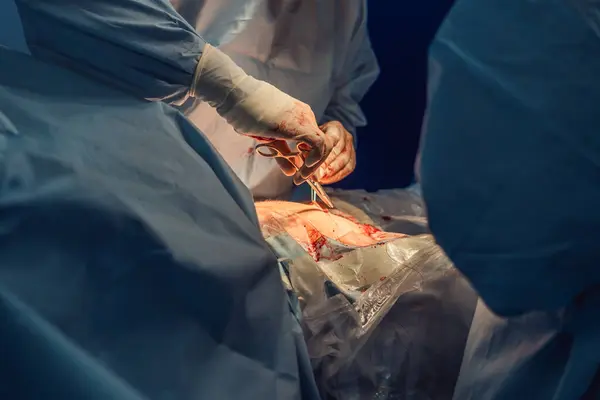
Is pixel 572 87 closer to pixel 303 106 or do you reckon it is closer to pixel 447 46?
pixel 447 46

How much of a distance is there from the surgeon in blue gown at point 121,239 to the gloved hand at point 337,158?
56 centimetres

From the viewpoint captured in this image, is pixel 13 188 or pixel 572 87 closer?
pixel 572 87

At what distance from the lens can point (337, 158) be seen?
4.47 feet

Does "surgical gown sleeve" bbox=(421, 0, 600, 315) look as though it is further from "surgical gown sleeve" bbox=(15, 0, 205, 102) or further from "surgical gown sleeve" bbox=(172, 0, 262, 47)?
"surgical gown sleeve" bbox=(172, 0, 262, 47)

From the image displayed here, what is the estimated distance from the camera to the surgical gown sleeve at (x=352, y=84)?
5.25 ft

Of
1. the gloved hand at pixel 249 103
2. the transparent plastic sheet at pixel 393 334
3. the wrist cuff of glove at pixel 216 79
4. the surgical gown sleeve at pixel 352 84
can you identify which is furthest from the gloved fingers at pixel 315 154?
the surgical gown sleeve at pixel 352 84

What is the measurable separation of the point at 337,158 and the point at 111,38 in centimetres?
69

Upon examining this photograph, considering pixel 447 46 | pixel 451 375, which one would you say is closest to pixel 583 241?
pixel 447 46

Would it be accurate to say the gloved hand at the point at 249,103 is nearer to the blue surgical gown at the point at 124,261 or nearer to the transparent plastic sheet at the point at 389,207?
the blue surgical gown at the point at 124,261

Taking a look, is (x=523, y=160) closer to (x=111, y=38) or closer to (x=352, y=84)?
(x=111, y=38)

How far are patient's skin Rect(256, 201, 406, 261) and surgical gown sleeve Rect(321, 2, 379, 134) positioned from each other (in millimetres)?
412

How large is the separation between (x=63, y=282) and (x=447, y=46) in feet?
1.38

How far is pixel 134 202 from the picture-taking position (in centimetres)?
66

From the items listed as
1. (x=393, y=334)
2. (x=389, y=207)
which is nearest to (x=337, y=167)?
(x=389, y=207)
